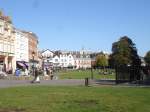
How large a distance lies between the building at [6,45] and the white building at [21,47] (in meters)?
11.5

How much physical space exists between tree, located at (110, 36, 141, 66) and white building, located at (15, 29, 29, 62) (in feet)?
96.9

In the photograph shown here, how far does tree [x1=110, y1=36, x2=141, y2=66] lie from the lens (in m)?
128

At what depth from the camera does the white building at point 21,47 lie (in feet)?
349

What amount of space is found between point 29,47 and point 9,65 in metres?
33.7

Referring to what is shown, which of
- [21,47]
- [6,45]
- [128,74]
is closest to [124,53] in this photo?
[21,47]

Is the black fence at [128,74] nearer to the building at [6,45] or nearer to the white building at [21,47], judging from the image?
the building at [6,45]

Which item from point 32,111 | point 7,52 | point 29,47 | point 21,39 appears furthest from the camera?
point 29,47

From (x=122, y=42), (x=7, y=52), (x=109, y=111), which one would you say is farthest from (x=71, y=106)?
(x=122, y=42)

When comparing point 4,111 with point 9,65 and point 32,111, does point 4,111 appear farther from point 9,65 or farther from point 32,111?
point 9,65

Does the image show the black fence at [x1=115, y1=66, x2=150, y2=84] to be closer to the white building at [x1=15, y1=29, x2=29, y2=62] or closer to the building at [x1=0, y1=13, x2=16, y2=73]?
the building at [x1=0, y1=13, x2=16, y2=73]

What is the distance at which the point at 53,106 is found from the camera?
17.4m

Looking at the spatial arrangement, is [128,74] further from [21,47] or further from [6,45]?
[21,47]

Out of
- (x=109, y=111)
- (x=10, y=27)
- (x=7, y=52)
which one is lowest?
(x=109, y=111)

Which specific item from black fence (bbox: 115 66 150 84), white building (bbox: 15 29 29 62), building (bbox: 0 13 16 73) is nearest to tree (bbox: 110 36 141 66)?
white building (bbox: 15 29 29 62)
